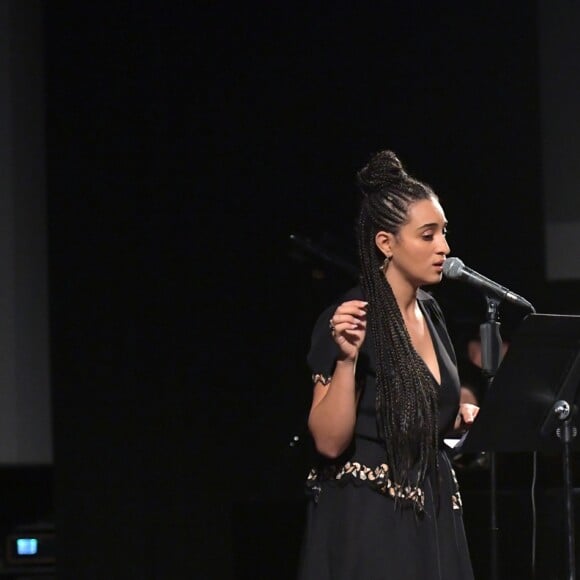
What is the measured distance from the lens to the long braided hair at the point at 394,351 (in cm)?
231

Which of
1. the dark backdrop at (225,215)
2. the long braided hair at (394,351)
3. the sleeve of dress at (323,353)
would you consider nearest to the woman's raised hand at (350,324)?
the sleeve of dress at (323,353)

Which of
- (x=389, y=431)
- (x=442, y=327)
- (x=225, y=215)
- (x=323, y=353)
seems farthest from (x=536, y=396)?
(x=225, y=215)

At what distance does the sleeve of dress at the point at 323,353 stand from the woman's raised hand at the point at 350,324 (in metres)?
0.12

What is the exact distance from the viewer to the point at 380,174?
2.46m

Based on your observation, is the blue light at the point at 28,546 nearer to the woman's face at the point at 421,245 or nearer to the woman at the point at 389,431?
the woman at the point at 389,431

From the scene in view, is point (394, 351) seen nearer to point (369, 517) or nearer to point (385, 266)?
point (385, 266)

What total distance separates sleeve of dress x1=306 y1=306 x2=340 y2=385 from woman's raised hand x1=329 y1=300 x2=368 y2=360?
0.38 ft

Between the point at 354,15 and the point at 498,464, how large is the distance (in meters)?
1.76

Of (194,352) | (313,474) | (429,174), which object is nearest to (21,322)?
(194,352)

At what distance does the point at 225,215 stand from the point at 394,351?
1921 mm

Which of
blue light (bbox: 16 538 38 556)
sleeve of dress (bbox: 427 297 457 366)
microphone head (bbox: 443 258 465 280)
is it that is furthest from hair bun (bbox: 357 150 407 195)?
blue light (bbox: 16 538 38 556)

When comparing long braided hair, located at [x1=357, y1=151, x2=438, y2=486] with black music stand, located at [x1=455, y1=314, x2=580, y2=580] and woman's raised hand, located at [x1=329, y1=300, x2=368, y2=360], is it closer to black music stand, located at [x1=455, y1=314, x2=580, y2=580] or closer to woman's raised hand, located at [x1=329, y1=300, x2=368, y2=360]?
black music stand, located at [x1=455, y1=314, x2=580, y2=580]

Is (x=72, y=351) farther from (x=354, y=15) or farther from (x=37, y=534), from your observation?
(x=354, y=15)

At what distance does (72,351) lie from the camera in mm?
4078
